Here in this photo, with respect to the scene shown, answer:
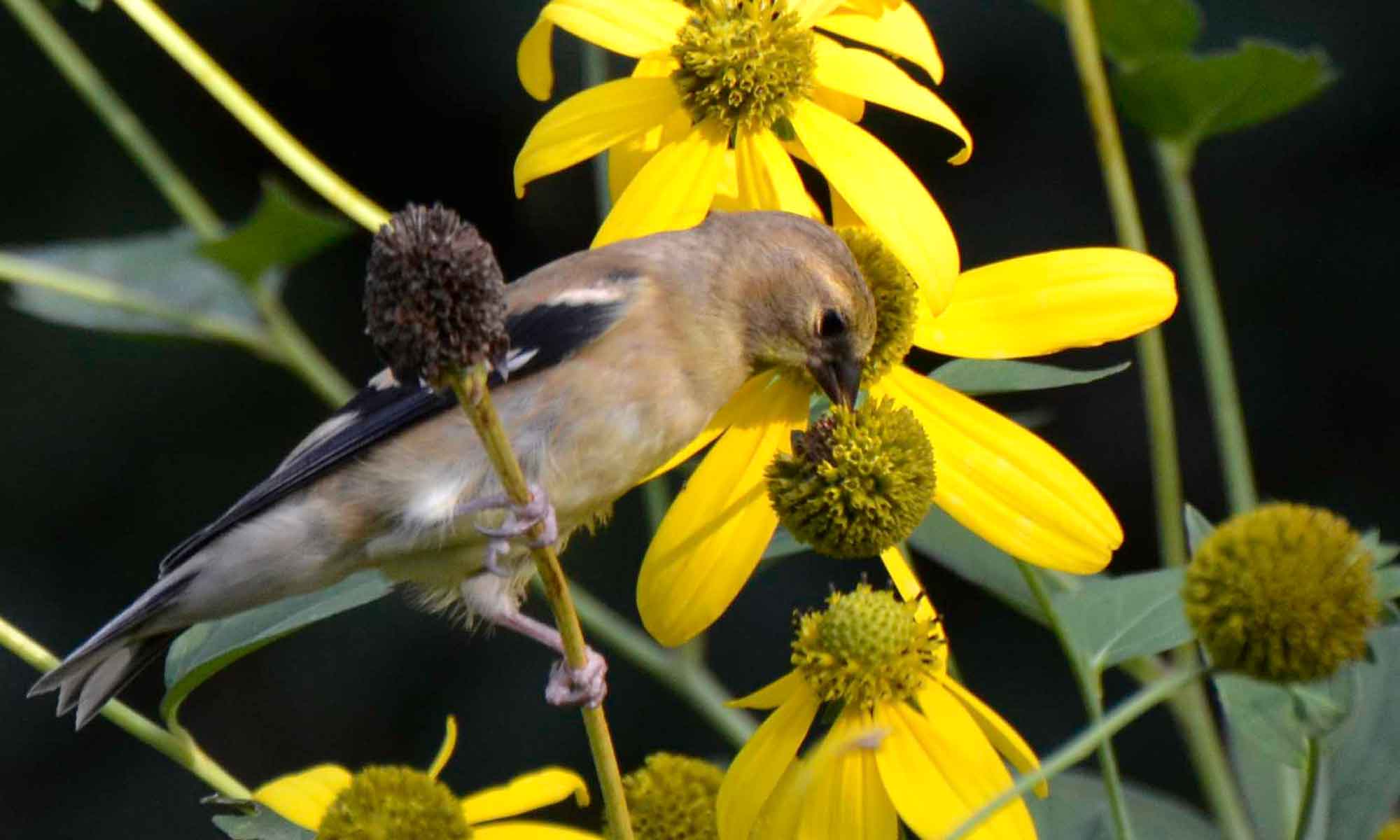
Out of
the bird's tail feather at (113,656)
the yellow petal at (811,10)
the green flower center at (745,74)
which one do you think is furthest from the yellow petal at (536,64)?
the bird's tail feather at (113,656)

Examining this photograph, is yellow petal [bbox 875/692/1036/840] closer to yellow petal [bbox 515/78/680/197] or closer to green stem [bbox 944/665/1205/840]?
green stem [bbox 944/665/1205/840]

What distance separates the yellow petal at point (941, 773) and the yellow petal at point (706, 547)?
5.9 inches

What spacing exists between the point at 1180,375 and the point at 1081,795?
101 inches

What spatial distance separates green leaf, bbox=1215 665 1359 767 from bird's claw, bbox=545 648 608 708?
0.39 meters

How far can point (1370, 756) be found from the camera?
1.36 meters

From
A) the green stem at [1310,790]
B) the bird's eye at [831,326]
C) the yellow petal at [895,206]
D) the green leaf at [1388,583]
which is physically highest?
the bird's eye at [831,326]

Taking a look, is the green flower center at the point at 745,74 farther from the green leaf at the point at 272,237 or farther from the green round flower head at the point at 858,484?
the green leaf at the point at 272,237

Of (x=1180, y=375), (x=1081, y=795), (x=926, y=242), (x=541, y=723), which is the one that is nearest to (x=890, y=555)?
(x=926, y=242)

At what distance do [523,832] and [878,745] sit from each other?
40cm

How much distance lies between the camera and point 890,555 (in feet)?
4.43

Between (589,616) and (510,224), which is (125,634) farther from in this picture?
(510,224)

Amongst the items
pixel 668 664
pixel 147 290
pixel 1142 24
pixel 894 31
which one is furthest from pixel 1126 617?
pixel 147 290

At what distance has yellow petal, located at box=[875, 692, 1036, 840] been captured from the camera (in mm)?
1204

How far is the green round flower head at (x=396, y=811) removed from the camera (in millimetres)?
1295
